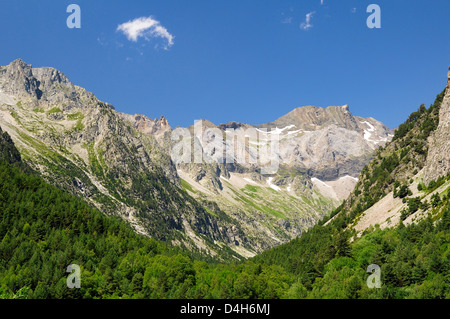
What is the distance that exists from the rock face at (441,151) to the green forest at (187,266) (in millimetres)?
6063

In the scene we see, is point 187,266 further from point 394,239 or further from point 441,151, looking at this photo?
point 441,151

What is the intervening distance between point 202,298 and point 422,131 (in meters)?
147

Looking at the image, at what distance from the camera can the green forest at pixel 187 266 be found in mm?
94125

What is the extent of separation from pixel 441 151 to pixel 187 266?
106 meters

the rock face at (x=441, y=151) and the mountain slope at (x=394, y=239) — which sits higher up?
the rock face at (x=441, y=151)

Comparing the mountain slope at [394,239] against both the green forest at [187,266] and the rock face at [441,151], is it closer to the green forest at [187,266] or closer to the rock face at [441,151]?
the green forest at [187,266]

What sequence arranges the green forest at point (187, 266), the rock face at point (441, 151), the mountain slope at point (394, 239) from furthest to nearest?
the rock face at point (441, 151) < the green forest at point (187, 266) < the mountain slope at point (394, 239)

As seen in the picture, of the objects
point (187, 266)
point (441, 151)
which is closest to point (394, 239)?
point (441, 151)

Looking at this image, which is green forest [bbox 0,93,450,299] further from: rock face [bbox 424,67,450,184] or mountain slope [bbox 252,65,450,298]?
rock face [bbox 424,67,450,184]

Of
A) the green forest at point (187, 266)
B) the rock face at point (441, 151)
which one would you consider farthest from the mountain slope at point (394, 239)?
the rock face at point (441, 151)

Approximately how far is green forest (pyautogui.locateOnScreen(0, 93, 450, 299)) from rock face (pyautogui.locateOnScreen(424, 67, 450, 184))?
6063 mm

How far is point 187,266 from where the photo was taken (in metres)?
128

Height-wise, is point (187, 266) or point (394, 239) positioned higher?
point (394, 239)
